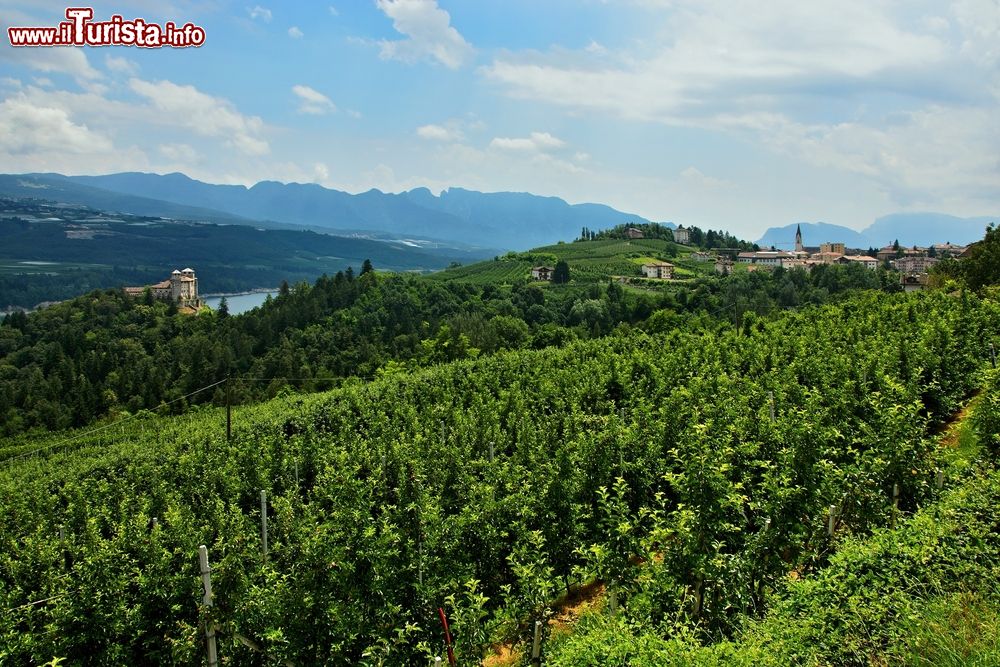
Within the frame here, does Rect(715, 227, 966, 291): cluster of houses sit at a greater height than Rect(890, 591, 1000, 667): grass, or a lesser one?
greater

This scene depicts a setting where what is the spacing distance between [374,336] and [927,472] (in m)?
81.0

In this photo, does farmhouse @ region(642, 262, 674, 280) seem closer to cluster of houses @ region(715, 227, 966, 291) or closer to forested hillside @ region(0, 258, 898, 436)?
forested hillside @ region(0, 258, 898, 436)

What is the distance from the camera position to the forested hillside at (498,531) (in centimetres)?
824

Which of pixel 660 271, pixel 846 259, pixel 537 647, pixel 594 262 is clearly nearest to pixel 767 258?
pixel 846 259

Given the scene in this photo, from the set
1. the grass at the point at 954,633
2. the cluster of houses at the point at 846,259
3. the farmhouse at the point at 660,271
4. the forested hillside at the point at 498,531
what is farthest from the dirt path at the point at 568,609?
the cluster of houses at the point at 846,259

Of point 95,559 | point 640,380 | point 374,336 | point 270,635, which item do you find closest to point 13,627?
point 95,559

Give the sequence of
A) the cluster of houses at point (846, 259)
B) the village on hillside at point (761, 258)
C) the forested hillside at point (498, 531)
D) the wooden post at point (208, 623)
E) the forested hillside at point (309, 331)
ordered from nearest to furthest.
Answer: the wooden post at point (208, 623) < the forested hillside at point (498, 531) < the forested hillside at point (309, 331) < the village on hillside at point (761, 258) < the cluster of houses at point (846, 259)

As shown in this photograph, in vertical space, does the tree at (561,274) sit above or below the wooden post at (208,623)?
above

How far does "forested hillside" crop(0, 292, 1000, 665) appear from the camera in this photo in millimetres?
8242

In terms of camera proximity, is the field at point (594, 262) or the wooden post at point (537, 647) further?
the field at point (594, 262)

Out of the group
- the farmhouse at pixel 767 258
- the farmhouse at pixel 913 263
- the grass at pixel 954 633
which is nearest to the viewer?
the grass at pixel 954 633

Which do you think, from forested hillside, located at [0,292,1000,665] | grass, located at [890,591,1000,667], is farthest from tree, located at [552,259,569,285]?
grass, located at [890,591,1000,667]

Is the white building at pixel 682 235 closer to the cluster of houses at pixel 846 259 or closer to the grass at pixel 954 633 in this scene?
the cluster of houses at pixel 846 259

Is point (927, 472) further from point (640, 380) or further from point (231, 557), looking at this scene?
point (640, 380)
